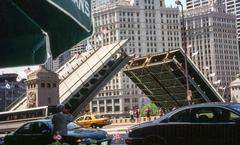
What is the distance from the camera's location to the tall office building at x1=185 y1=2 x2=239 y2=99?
121m

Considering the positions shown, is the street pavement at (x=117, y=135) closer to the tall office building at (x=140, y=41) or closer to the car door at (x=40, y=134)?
the car door at (x=40, y=134)

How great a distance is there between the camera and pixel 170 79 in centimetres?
4031

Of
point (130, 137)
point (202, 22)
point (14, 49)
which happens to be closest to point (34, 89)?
point (130, 137)

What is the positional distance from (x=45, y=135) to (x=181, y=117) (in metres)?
3.97

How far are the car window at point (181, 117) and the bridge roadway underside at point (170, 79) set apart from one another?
26.2 m

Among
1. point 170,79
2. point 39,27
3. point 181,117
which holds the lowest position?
point 181,117

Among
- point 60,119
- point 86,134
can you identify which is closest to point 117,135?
point 86,134

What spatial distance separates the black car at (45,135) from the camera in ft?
41.1

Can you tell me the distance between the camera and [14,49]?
3.67 m

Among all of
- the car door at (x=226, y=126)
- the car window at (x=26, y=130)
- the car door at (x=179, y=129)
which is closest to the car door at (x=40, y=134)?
the car window at (x=26, y=130)

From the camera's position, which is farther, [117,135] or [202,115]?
[117,135]

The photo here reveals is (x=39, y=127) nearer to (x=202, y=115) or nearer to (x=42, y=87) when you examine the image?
(x=202, y=115)

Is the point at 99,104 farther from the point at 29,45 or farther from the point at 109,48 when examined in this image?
the point at 29,45

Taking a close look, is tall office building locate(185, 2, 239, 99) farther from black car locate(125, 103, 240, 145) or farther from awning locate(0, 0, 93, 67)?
awning locate(0, 0, 93, 67)
